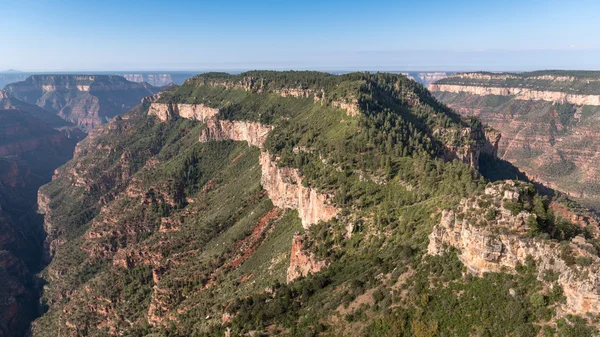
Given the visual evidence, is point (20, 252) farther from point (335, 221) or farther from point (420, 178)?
point (420, 178)

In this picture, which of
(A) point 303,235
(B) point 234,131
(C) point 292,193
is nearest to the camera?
(A) point 303,235

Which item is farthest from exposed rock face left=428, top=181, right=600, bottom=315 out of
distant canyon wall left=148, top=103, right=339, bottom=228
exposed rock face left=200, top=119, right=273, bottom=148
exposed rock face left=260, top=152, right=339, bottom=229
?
exposed rock face left=200, top=119, right=273, bottom=148

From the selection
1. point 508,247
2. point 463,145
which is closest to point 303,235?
point 508,247

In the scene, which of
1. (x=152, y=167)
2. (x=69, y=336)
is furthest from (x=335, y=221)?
(x=152, y=167)

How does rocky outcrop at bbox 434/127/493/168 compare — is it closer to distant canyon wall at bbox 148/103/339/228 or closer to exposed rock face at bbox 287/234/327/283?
distant canyon wall at bbox 148/103/339/228

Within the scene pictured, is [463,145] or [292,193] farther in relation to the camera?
[463,145]

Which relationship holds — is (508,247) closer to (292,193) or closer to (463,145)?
(292,193)
